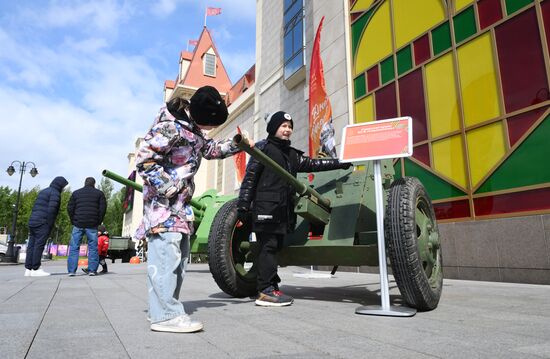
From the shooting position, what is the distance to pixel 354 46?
33.6 feet

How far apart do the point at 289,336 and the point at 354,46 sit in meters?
9.41

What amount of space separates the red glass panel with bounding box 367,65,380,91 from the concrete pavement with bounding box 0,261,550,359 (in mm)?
6633

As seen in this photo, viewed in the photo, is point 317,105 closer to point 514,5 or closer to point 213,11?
point 514,5

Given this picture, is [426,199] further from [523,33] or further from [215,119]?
[523,33]

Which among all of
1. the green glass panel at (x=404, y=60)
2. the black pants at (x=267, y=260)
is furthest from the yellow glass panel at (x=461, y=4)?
the black pants at (x=267, y=260)

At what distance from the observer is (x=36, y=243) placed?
737 cm

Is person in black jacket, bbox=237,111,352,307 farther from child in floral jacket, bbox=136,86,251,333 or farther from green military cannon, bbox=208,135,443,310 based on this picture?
child in floral jacket, bbox=136,86,251,333

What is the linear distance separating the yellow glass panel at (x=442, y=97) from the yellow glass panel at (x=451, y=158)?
22 centimetres

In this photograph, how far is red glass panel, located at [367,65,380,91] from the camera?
30.8ft

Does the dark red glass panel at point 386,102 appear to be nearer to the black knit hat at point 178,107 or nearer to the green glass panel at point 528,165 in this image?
the green glass panel at point 528,165

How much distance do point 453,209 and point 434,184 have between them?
671 mm

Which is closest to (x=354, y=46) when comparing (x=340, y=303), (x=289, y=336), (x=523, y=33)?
(x=523, y=33)

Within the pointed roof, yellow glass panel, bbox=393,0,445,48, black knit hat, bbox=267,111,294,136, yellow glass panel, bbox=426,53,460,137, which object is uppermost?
the pointed roof

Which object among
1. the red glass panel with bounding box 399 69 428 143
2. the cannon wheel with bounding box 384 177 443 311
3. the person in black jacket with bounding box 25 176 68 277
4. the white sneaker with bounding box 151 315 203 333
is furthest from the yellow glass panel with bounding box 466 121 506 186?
the person in black jacket with bounding box 25 176 68 277
